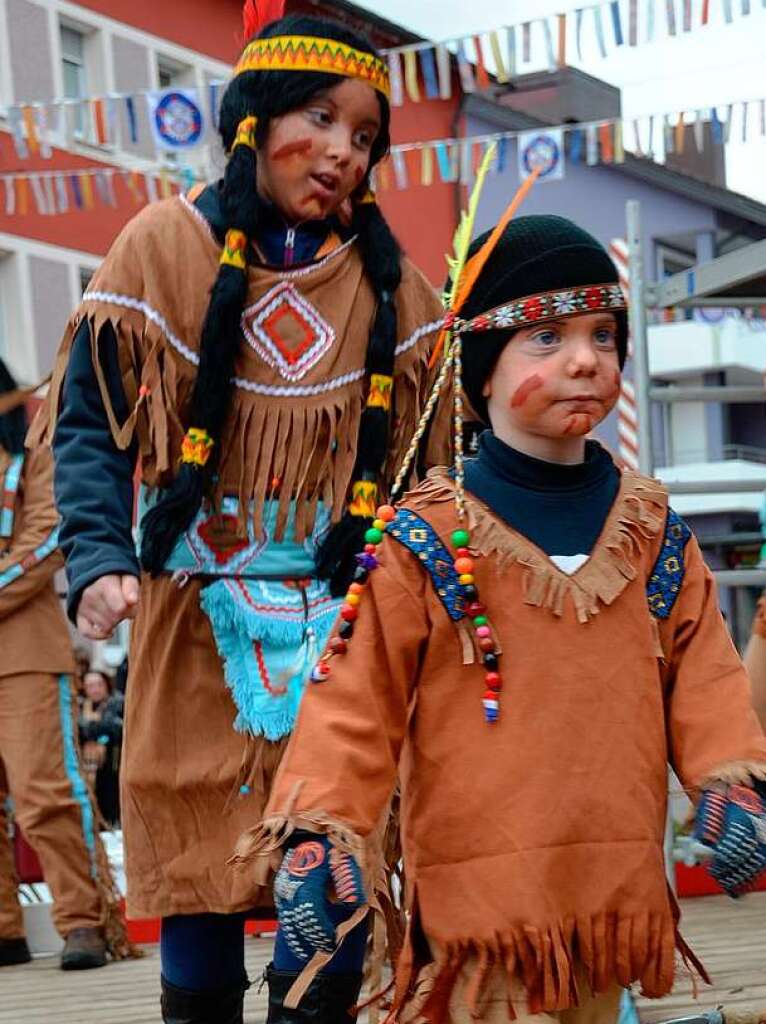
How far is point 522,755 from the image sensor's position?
2361mm

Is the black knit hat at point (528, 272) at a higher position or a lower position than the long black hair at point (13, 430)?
higher

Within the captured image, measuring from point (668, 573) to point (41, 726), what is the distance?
3.29 metres

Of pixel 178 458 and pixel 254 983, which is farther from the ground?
pixel 178 458

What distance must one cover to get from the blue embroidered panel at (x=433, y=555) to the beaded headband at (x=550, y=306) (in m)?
0.31

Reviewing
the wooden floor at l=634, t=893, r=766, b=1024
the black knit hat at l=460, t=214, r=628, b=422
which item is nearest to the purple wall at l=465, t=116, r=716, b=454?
the wooden floor at l=634, t=893, r=766, b=1024

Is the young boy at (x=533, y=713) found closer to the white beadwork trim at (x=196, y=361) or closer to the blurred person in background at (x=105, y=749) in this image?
the white beadwork trim at (x=196, y=361)

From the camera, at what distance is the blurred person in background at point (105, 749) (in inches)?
351

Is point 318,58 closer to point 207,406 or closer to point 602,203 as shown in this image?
point 207,406

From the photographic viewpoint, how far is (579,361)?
2.44m

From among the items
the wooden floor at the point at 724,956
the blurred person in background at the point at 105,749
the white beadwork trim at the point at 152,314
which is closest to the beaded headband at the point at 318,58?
the white beadwork trim at the point at 152,314

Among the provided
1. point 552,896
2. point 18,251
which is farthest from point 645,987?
point 18,251

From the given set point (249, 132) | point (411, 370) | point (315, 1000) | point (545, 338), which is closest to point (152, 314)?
point (249, 132)

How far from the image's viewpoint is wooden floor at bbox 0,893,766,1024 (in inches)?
164

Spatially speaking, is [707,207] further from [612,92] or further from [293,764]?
[293,764]
